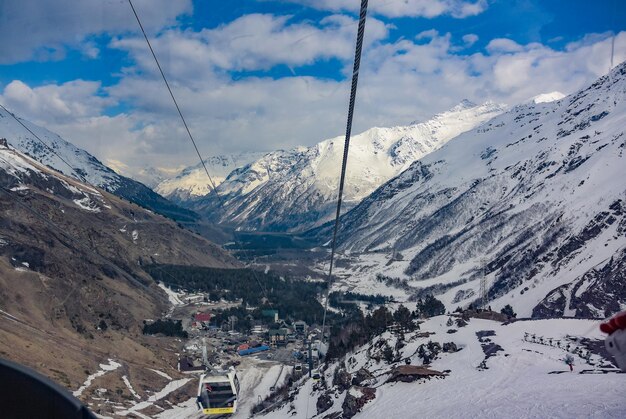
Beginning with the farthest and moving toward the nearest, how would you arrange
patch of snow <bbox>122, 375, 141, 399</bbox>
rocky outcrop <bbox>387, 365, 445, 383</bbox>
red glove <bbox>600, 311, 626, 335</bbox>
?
patch of snow <bbox>122, 375, 141, 399</bbox>, rocky outcrop <bbox>387, 365, 445, 383</bbox>, red glove <bbox>600, 311, 626, 335</bbox>

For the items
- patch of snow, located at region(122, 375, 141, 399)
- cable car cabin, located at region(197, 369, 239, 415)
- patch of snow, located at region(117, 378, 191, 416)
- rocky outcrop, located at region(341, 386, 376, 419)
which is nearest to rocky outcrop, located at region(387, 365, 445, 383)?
rocky outcrop, located at region(341, 386, 376, 419)

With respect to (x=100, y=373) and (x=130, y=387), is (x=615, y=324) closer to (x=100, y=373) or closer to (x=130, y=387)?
(x=130, y=387)

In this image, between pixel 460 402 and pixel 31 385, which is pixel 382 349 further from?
pixel 31 385

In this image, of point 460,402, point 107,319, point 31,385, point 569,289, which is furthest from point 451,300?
point 31,385

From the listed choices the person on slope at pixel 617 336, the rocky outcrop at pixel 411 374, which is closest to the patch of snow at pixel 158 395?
the rocky outcrop at pixel 411 374

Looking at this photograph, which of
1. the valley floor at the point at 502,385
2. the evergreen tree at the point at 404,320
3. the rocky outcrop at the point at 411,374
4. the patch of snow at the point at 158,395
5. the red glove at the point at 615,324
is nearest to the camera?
the red glove at the point at 615,324

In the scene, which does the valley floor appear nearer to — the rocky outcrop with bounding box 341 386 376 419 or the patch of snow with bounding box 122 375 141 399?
the rocky outcrop with bounding box 341 386 376 419

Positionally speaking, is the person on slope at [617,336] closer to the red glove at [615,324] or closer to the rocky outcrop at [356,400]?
the red glove at [615,324]

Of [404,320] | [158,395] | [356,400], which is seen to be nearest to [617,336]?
[356,400]
